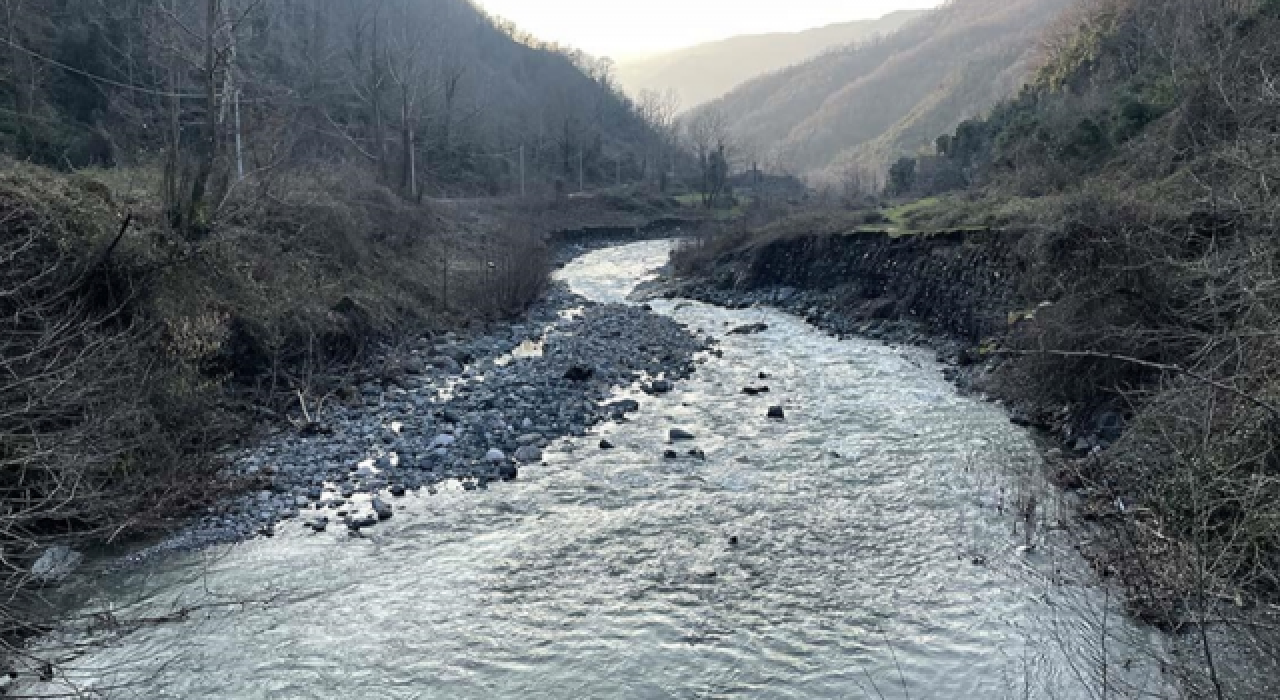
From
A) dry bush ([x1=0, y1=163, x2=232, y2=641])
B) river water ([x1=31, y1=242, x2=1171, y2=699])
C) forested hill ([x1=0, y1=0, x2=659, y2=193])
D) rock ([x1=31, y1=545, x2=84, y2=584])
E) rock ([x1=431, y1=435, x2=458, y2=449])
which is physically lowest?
river water ([x1=31, y1=242, x2=1171, y2=699])

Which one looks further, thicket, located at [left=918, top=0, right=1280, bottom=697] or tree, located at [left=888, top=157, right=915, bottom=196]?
tree, located at [left=888, top=157, right=915, bottom=196]

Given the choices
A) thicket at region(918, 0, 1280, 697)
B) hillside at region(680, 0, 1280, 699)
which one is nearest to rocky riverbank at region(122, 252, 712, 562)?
hillside at region(680, 0, 1280, 699)

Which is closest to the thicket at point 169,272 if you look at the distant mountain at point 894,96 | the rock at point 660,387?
the rock at point 660,387

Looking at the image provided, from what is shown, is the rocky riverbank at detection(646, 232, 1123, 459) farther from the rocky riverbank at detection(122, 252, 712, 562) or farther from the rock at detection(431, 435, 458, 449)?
the rock at detection(431, 435, 458, 449)

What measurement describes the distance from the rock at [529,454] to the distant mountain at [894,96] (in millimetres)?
114917

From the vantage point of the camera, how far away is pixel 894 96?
532 feet

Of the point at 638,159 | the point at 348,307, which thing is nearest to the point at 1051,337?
the point at 348,307

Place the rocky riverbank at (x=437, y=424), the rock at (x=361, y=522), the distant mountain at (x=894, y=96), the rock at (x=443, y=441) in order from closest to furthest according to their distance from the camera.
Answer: the rock at (x=361, y=522) < the rocky riverbank at (x=437, y=424) < the rock at (x=443, y=441) < the distant mountain at (x=894, y=96)

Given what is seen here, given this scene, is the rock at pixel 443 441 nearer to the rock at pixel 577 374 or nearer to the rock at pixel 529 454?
the rock at pixel 529 454

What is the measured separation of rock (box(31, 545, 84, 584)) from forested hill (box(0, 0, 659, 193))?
10672mm

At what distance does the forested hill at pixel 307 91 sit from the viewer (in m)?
22.8

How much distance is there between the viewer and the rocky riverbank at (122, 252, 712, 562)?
32.0 ft

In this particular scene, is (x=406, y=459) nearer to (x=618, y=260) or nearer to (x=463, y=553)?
(x=463, y=553)

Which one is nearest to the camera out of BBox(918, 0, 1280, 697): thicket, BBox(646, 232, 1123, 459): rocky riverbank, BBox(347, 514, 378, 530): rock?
BBox(918, 0, 1280, 697): thicket
